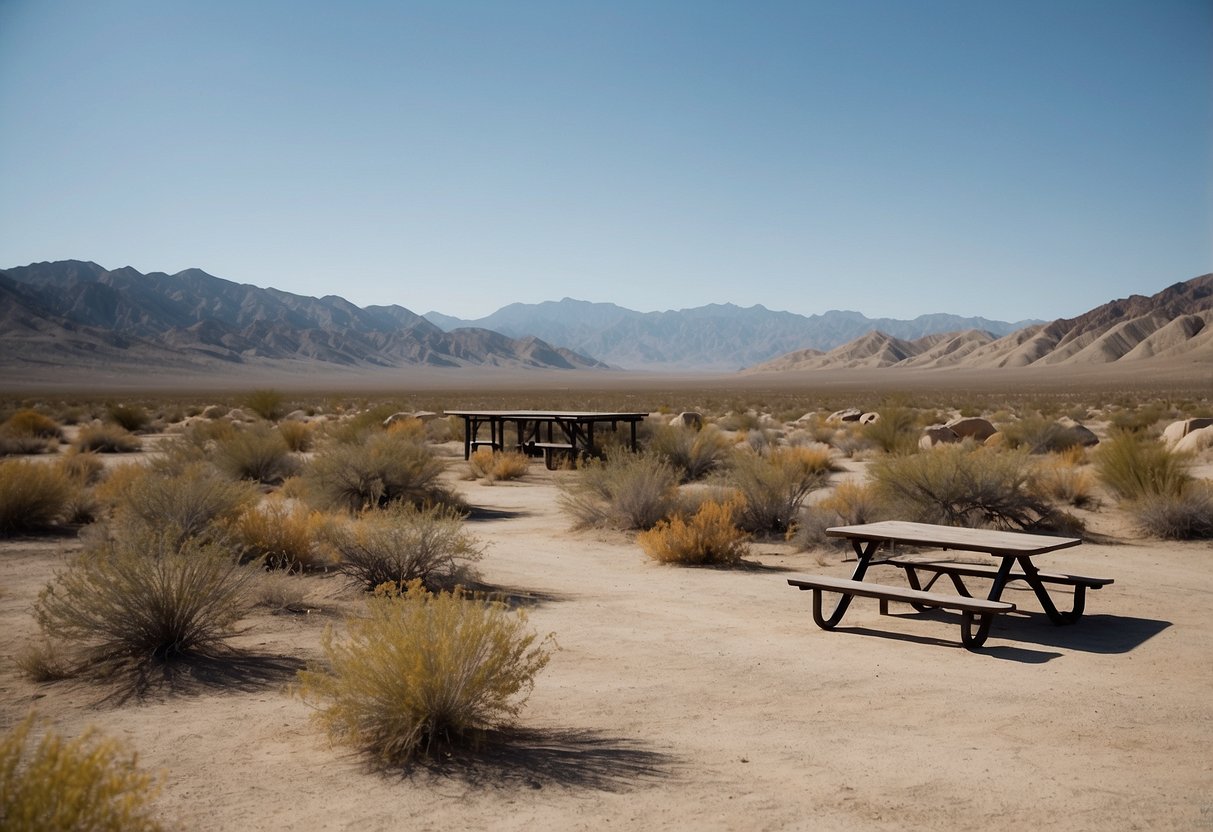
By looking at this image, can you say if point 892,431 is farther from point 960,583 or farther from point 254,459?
point 960,583

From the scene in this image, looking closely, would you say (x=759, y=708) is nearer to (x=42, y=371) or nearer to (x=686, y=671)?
(x=686, y=671)

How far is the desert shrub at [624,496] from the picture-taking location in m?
13.8

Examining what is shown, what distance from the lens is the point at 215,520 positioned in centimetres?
1077

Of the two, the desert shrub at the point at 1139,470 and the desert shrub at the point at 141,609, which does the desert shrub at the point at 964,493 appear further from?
the desert shrub at the point at 141,609

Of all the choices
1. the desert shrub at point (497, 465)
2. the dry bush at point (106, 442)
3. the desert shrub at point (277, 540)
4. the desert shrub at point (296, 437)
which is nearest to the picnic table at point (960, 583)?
the desert shrub at point (277, 540)

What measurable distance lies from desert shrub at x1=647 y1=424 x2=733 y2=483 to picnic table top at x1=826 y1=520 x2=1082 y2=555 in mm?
10873

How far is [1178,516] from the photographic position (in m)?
12.9

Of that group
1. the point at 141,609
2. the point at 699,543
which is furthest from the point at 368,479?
the point at 141,609

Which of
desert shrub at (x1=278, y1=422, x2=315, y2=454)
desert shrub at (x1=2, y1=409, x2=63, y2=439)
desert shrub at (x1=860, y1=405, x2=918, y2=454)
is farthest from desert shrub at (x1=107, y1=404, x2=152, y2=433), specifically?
desert shrub at (x1=860, y1=405, x2=918, y2=454)

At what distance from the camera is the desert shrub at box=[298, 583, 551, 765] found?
17.5ft

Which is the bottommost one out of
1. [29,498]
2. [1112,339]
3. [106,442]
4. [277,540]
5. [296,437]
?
[106,442]

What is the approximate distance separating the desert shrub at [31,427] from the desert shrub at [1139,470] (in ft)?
90.8

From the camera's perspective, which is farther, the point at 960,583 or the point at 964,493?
the point at 964,493

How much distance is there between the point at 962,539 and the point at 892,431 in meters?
17.8
